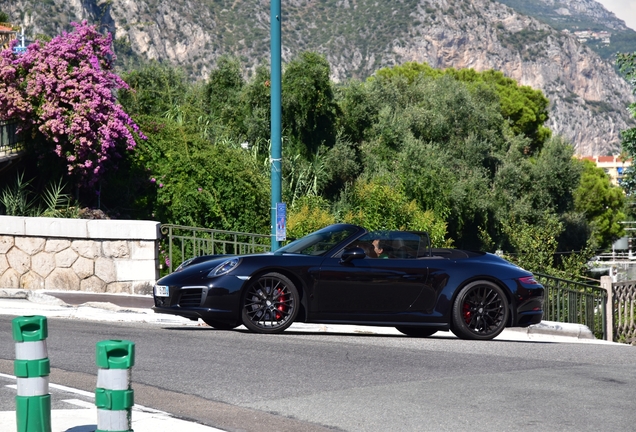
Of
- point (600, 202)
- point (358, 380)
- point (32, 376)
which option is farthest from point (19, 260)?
point (600, 202)

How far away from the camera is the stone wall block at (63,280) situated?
14328 mm

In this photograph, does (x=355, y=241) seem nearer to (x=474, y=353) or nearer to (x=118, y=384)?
(x=474, y=353)

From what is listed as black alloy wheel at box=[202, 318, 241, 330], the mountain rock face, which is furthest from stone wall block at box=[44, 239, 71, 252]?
the mountain rock face

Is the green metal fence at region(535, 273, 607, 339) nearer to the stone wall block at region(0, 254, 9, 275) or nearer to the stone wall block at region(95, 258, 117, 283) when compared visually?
the stone wall block at region(95, 258, 117, 283)

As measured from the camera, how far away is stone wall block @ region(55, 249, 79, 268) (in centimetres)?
1427

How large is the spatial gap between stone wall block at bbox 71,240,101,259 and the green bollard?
8.99 meters

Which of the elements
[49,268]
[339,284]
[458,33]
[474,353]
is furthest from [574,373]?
[458,33]

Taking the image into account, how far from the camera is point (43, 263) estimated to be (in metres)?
14.4

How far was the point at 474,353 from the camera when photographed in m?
9.90

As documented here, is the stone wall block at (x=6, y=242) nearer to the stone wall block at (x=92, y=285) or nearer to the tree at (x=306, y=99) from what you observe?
the stone wall block at (x=92, y=285)

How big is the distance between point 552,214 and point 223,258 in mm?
33882

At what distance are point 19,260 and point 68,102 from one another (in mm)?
4683

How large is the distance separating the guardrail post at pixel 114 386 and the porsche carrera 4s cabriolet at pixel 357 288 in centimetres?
612

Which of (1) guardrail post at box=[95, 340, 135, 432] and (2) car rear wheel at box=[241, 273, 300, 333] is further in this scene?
(2) car rear wheel at box=[241, 273, 300, 333]
